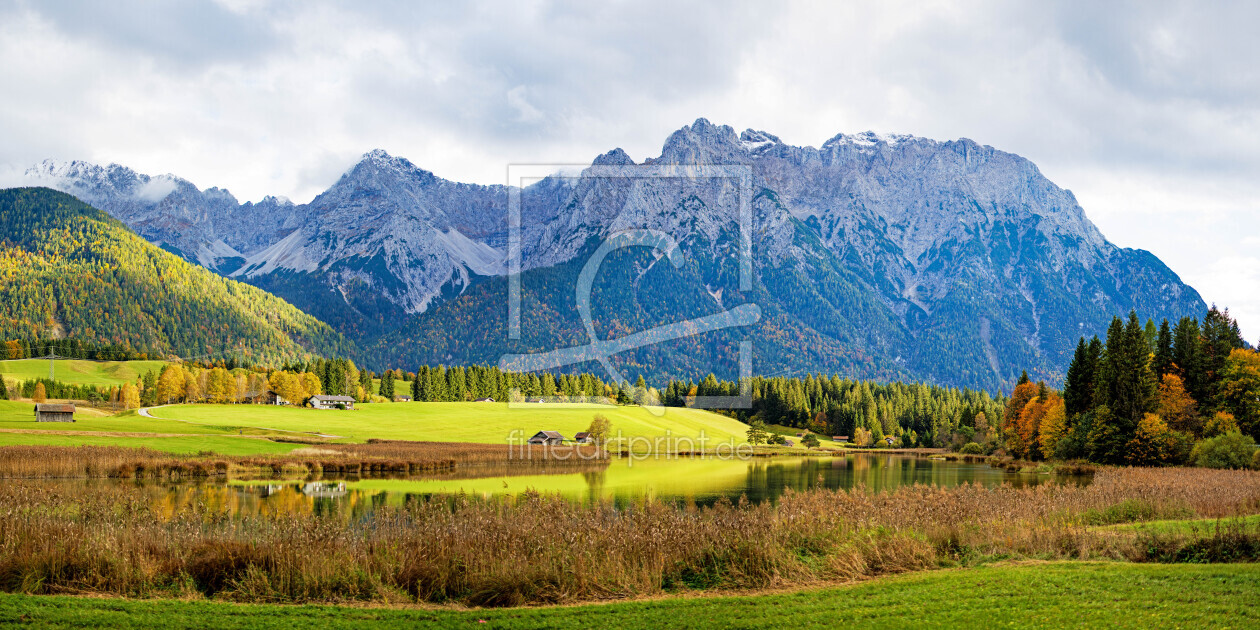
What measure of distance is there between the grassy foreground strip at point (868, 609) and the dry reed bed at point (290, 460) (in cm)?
3851

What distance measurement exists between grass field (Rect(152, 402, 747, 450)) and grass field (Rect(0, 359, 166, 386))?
68.9 metres

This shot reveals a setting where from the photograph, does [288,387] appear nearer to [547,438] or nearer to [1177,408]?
[547,438]

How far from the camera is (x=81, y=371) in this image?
160 m

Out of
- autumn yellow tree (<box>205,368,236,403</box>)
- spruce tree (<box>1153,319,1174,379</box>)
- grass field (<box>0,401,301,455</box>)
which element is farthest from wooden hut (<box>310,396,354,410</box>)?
spruce tree (<box>1153,319,1174,379</box>)

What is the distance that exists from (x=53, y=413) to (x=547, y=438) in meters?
49.7

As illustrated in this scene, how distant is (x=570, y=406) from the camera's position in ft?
415

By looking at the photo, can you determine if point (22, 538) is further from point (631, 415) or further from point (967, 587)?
point (631, 415)

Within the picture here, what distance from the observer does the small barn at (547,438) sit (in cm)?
9393

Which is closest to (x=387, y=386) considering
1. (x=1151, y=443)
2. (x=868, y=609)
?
(x=1151, y=443)

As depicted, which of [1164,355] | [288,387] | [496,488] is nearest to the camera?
[496,488]

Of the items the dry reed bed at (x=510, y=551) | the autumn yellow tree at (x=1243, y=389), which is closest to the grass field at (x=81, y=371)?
the dry reed bed at (x=510, y=551)

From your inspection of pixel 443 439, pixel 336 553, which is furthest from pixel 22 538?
pixel 443 439

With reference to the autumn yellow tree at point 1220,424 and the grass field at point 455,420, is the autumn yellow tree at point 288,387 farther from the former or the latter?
the autumn yellow tree at point 1220,424

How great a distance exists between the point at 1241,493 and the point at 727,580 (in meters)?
23.1
